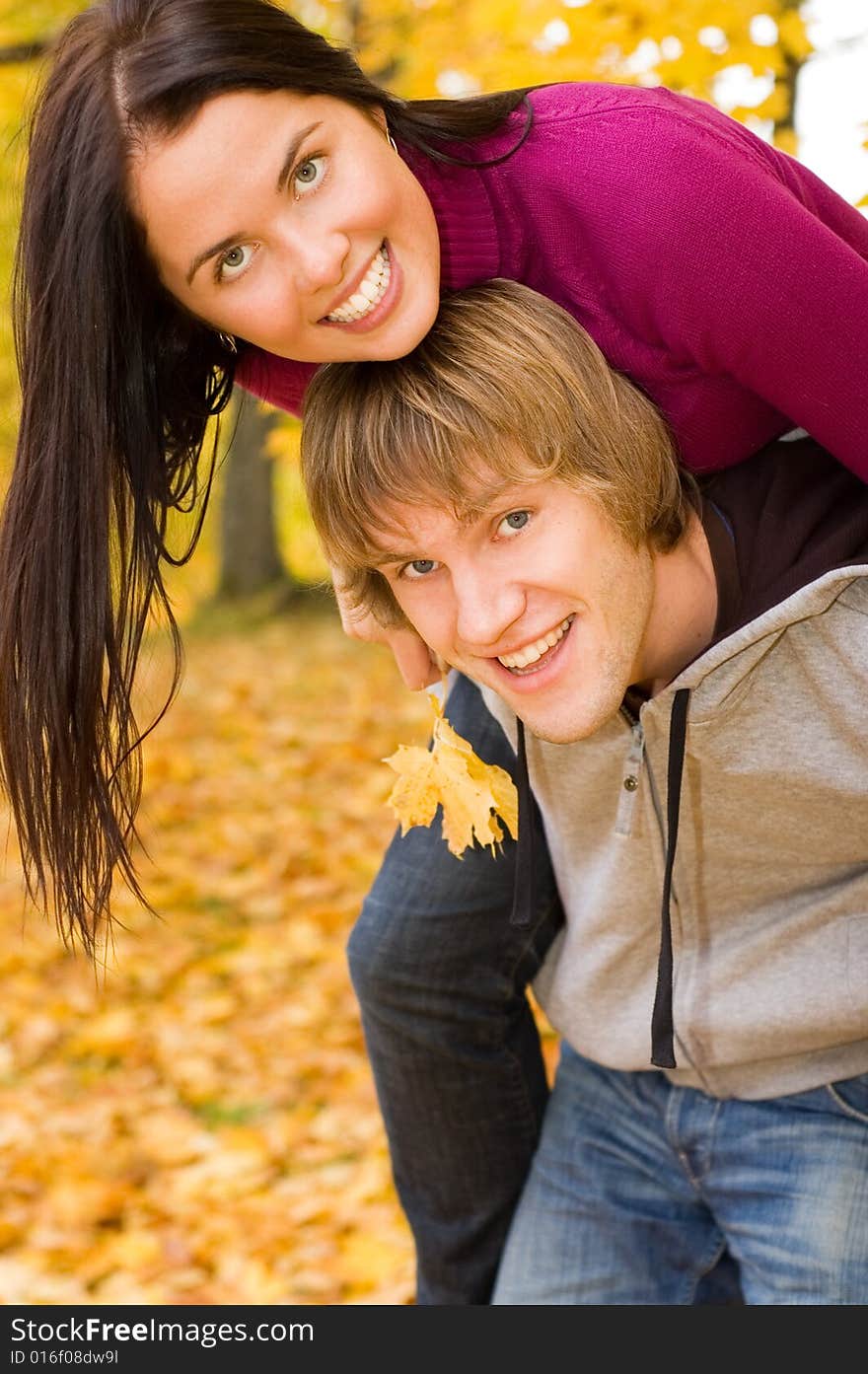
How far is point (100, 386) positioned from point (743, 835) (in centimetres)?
108

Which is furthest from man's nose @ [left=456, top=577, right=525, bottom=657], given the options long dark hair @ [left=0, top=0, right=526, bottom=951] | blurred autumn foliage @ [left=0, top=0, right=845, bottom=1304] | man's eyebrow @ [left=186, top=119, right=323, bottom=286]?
blurred autumn foliage @ [left=0, top=0, right=845, bottom=1304]

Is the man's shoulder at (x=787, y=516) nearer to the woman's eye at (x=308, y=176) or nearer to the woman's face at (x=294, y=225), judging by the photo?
the woman's face at (x=294, y=225)

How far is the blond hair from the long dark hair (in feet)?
0.86

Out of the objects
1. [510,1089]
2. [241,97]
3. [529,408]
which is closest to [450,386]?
[529,408]

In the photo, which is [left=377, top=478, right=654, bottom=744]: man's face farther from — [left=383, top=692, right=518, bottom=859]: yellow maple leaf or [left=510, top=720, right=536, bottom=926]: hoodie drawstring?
[left=510, top=720, right=536, bottom=926]: hoodie drawstring

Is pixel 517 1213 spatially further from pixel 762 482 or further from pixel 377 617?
pixel 762 482

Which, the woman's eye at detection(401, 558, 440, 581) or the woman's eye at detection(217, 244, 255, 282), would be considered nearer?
the woman's eye at detection(217, 244, 255, 282)

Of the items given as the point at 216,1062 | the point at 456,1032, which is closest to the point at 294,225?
the point at 456,1032

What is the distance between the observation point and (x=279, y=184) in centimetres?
176

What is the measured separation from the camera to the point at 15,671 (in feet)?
6.50

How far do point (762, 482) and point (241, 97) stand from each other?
841 mm

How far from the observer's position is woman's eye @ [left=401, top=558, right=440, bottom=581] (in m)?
1.93

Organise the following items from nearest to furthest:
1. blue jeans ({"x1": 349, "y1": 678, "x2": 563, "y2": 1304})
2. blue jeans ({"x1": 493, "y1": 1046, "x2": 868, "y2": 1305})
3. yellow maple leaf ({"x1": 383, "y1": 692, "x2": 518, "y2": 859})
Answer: yellow maple leaf ({"x1": 383, "y1": 692, "x2": 518, "y2": 859}) → blue jeans ({"x1": 493, "y1": 1046, "x2": 868, "y2": 1305}) → blue jeans ({"x1": 349, "y1": 678, "x2": 563, "y2": 1304})

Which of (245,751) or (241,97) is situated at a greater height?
(241,97)
